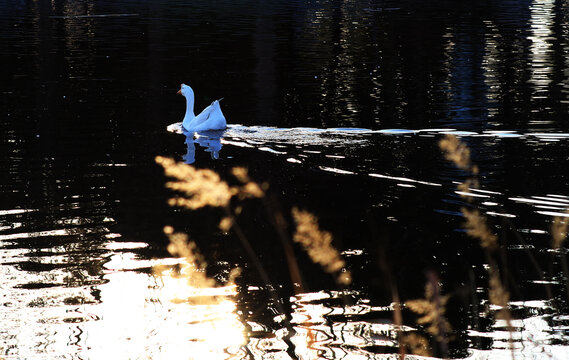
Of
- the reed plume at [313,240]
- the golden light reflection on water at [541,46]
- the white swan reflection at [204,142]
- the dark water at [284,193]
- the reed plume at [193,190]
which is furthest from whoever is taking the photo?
the golden light reflection on water at [541,46]

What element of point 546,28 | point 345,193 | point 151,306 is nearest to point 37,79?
point 345,193

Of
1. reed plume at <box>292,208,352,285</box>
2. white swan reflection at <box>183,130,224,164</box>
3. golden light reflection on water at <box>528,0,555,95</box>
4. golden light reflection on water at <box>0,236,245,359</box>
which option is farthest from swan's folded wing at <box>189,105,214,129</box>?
golden light reflection on water at <box>0,236,245,359</box>

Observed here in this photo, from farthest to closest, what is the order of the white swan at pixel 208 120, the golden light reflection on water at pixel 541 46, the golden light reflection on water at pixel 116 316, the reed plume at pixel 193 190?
the golden light reflection on water at pixel 541 46, the white swan at pixel 208 120, the reed plume at pixel 193 190, the golden light reflection on water at pixel 116 316

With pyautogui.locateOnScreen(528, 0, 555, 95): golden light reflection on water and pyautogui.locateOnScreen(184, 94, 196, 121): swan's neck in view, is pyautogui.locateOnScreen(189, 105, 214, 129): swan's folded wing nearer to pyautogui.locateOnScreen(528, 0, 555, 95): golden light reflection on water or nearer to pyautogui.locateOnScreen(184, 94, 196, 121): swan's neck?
pyautogui.locateOnScreen(184, 94, 196, 121): swan's neck

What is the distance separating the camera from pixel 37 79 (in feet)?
105

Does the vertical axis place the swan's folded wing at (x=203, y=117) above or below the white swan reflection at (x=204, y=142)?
above

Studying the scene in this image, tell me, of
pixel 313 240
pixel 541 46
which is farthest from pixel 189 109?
pixel 541 46

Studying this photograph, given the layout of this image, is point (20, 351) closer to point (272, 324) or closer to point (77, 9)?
point (272, 324)

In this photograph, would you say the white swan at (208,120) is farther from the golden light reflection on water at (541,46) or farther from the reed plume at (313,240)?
the golden light reflection on water at (541,46)

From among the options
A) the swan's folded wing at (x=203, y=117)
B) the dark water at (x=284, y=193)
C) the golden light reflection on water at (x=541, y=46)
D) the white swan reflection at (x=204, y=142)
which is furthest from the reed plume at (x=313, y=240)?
the golden light reflection on water at (x=541, y=46)

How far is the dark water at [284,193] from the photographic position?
937cm

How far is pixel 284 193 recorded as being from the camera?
1570cm

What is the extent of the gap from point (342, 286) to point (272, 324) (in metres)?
1.61

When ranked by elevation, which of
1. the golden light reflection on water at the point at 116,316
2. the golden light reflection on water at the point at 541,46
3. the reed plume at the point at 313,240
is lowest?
the golden light reflection on water at the point at 541,46
